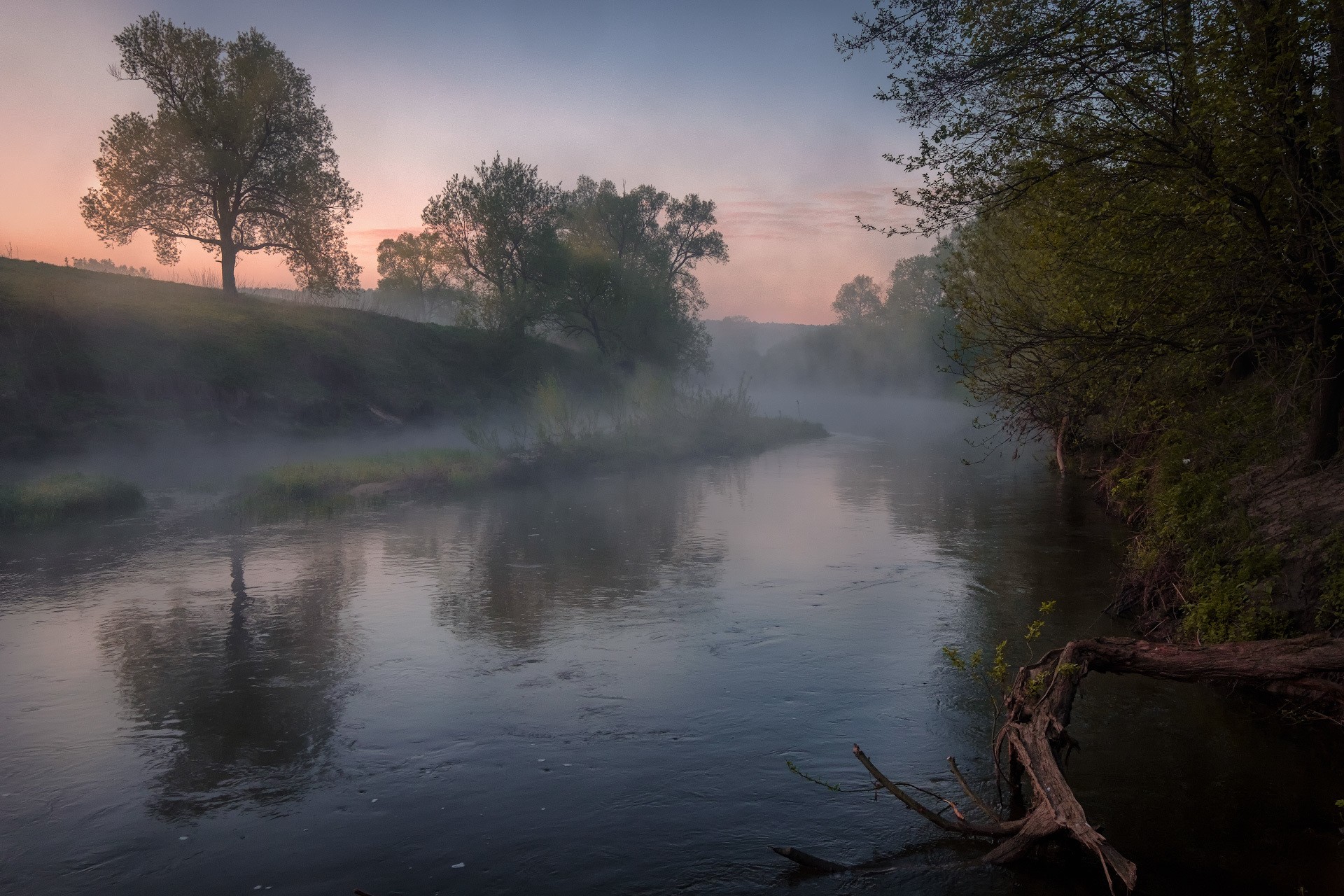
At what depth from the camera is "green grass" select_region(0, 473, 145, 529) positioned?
20.5 meters

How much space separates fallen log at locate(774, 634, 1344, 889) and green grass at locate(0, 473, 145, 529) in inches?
836

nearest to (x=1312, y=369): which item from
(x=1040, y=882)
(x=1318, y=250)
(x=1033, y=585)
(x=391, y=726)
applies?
(x=1318, y=250)

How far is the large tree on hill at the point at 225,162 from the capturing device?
1403 inches

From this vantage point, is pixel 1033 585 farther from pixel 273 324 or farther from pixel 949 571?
pixel 273 324

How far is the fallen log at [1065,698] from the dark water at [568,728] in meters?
0.37

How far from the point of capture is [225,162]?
3703cm

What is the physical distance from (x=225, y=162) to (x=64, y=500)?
821 inches

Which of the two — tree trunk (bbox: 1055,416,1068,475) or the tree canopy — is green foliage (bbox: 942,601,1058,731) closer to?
the tree canopy

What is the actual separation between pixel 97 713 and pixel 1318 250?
522 inches

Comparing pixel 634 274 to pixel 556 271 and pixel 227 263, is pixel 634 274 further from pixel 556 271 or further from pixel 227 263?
pixel 227 263

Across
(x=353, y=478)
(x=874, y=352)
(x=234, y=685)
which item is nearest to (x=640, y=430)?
(x=353, y=478)

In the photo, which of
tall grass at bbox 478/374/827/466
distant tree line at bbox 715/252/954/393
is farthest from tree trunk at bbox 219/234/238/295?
distant tree line at bbox 715/252/954/393

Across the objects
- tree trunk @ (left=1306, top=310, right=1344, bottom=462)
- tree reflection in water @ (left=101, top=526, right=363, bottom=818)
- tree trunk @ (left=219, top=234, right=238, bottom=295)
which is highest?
tree trunk @ (left=219, top=234, right=238, bottom=295)

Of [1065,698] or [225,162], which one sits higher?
[225,162]
